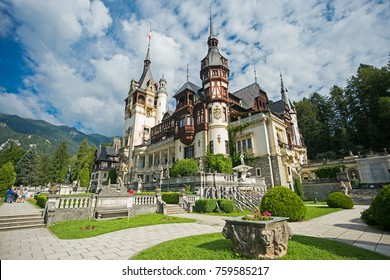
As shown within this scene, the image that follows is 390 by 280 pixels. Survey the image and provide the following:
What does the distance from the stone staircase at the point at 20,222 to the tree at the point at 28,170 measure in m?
60.0

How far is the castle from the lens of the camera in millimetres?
28938

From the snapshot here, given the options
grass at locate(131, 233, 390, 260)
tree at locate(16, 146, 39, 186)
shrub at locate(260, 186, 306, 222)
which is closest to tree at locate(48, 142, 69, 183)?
tree at locate(16, 146, 39, 186)

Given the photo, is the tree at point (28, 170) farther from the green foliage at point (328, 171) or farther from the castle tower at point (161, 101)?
the green foliage at point (328, 171)

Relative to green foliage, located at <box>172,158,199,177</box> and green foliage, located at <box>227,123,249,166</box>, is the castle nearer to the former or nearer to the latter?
green foliage, located at <box>227,123,249,166</box>

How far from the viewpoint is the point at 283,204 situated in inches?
409

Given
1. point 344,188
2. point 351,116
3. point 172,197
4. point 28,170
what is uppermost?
point 351,116

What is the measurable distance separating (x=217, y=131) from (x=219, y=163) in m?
5.71

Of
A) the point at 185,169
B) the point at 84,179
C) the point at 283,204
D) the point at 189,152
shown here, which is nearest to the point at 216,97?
the point at 189,152

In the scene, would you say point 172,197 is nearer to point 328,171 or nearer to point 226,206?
point 226,206

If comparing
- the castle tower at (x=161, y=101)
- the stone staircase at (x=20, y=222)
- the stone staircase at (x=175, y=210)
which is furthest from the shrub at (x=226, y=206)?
the castle tower at (x=161, y=101)

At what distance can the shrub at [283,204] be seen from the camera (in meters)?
10.2

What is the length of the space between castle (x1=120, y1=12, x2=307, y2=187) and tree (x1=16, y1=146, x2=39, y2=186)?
30.8m

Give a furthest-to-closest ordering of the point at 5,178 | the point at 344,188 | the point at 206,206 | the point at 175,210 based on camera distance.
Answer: the point at 5,178, the point at 344,188, the point at 206,206, the point at 175,210
